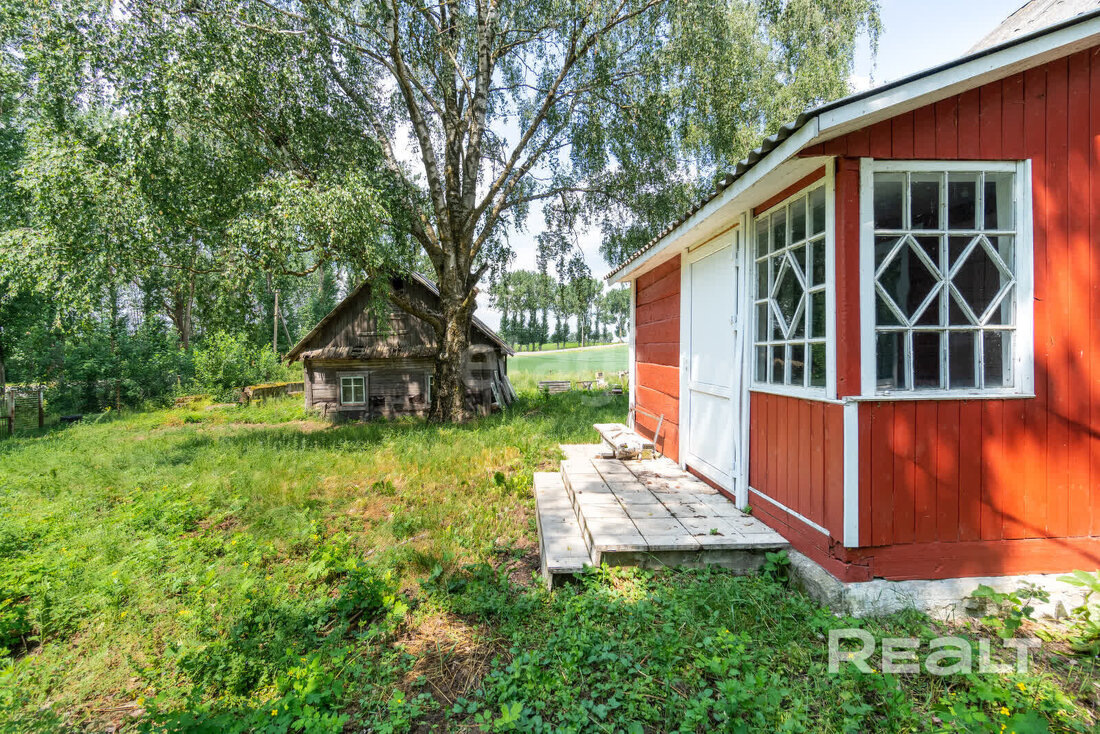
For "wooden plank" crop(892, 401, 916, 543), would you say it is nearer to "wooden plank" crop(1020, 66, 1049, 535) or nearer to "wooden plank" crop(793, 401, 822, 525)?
"wooden plank" crop(793, 401, 822, 525)

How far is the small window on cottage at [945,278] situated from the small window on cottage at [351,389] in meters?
14.7

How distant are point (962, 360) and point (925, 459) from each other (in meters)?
0.69

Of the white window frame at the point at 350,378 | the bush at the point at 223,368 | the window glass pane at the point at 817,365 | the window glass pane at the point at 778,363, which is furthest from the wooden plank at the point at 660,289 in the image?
the bush at the point at 223,368

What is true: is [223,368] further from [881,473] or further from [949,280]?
[949,280]

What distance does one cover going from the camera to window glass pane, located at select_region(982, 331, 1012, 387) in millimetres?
3074

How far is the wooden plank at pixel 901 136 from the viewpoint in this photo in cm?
297

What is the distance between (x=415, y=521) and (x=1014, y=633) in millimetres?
4760

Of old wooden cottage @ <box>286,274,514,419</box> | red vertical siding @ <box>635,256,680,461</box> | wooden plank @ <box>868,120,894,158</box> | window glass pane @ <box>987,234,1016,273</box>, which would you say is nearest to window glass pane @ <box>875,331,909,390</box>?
window glass pane @ <box>987,234,1016,273</box>

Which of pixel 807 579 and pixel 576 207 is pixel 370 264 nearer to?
pixel 576 207

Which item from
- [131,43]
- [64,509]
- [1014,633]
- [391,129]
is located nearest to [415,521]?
[64,509]

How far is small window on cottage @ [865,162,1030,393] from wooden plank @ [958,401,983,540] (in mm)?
186

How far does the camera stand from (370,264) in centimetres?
879

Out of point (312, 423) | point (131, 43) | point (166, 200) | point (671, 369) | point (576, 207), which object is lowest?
point (312, 423)

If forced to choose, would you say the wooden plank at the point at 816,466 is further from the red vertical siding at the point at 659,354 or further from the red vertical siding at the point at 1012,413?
the red vertical siding at the point at 659,354
